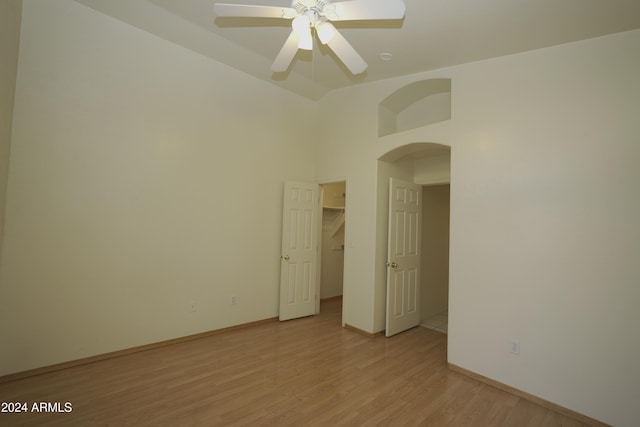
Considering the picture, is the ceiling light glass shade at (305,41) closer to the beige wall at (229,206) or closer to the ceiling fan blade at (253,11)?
the ceiling fan blade at (253,11)

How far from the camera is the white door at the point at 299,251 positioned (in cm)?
428

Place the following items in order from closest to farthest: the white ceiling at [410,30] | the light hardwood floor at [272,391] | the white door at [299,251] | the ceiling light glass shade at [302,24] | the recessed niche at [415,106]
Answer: the ceiling light glass shade at [302,24] < the light hardwood floor at [272,391] < the white ceiling at [410,30] < the recessed niche at [415,106] < the white door at [299,251]

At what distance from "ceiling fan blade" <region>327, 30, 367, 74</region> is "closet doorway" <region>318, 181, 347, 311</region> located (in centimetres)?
336

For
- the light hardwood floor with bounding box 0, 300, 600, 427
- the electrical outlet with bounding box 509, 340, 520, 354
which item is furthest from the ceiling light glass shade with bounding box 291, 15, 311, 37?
the electrical outlet with bounding box 509, 340, 520, 354

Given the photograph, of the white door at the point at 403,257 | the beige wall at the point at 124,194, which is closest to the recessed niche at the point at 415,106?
the white door at the point at 403,257

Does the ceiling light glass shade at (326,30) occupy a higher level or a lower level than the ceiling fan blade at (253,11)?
lower

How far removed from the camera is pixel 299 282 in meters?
4.40

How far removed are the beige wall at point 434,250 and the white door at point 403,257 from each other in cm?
52

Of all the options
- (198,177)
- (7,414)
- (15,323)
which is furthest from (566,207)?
(15,323)

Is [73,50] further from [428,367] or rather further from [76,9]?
[428,367]

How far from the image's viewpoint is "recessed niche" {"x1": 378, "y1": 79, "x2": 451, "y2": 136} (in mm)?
3586

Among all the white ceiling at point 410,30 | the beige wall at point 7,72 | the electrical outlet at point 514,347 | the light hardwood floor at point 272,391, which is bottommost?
the light hardwood floor at point 272,391

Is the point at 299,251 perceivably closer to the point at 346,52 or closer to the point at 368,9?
the point at 346,52

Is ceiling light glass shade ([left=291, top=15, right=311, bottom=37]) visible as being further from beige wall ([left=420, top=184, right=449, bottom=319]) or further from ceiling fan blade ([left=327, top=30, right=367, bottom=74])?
beige wall ([left=420, top=184, right=449, bottom=319])
